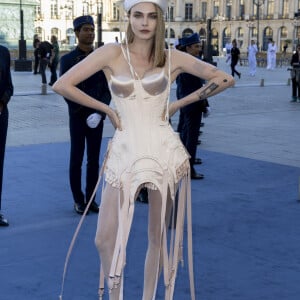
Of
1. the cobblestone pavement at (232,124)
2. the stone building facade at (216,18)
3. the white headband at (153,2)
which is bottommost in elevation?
the cobblestone pavement at (232,124)

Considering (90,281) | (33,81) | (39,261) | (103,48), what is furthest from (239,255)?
(33,81)

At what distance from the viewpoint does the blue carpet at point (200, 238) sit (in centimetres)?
418

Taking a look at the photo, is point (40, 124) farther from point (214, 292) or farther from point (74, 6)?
point (74, 6)

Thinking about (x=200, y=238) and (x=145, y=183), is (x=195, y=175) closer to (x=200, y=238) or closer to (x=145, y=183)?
(x=200, y=238)

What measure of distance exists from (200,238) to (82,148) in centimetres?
152

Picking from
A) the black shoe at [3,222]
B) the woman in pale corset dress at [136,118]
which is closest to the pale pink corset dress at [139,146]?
the woman in pale corset dress at [136,118]

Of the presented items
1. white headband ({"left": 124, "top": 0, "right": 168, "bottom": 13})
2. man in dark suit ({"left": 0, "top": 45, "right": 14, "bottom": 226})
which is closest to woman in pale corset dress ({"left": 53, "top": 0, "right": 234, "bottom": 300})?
white headband ({"left": 124, "top": 0, "right": 168, "bottom": 13})

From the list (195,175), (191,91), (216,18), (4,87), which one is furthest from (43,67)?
(216,18)

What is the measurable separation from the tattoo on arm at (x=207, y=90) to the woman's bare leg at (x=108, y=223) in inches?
28.4

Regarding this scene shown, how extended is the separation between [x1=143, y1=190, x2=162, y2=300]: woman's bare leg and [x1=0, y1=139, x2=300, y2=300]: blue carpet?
0.61 m

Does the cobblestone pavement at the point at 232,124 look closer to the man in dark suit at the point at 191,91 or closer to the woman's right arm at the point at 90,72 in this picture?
the man in dark suit at the point at 191,91

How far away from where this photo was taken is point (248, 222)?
5.74m

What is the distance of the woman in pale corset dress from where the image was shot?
3.14 metres

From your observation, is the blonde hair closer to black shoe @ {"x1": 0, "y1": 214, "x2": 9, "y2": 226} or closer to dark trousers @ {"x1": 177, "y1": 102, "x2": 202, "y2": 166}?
black shoe @ {"x1": 0, "y1": 214, "x2": 9, "y2": 226}
